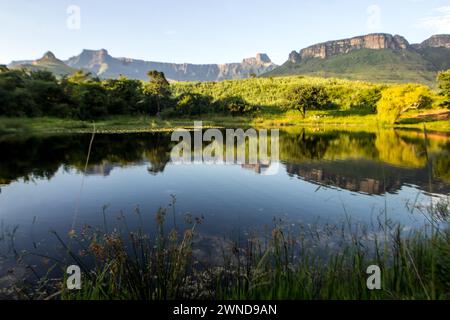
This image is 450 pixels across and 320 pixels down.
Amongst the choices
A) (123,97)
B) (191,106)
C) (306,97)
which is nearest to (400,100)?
(306,97)

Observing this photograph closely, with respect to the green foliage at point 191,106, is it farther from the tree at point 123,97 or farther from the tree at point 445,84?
the tree at point 445,84

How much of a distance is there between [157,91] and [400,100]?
196ft

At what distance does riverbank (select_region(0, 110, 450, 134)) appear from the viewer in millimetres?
53531

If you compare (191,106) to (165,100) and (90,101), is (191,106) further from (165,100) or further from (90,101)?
(90,101)

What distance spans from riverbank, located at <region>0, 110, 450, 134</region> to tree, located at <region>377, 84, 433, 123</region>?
7.10 ft

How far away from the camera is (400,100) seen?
213 ft

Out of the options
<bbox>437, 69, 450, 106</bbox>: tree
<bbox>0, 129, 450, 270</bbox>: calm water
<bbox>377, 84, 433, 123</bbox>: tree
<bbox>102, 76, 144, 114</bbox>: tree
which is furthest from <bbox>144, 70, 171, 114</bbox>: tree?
<bbox>437, 69, 450, 106</bbox>: tree

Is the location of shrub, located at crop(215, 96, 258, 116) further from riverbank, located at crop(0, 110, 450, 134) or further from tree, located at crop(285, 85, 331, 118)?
tree, located at crop(285, 85, 331, 118)

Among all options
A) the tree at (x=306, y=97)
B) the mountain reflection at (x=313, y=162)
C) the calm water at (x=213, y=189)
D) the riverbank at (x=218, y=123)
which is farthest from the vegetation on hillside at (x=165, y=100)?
the calm water at (x=213, y=189)

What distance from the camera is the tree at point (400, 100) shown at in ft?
213

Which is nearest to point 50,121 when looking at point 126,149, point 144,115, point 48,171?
point 144,115

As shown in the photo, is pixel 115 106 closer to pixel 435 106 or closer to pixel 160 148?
pixel 160 148

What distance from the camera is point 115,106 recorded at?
78.6 m
